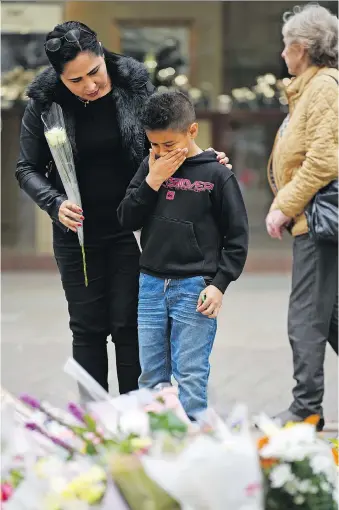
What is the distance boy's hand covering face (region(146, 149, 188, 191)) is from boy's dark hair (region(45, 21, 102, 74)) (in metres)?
0.47

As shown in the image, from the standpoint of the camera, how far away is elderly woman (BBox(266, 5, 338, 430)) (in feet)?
14.2

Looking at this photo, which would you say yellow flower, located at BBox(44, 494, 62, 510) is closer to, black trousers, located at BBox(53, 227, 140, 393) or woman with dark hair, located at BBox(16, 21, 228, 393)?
woman with dark hair, located at BBox(16, 21, 228, 393)

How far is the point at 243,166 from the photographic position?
1095cm

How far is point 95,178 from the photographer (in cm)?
383

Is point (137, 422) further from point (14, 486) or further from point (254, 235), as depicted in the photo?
point (254, 235)

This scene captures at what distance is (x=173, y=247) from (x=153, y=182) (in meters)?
0.24

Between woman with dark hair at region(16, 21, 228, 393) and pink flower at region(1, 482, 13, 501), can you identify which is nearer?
pink flower at region(1, 482, 13, 501)

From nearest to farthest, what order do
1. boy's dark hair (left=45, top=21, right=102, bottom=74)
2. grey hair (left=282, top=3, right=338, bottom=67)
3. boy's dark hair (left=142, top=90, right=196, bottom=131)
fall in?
boy's dark hair (left=142, top=90, right=196, bottom=131) < boy's dark hair (left=45, top=21, right=102, bottom=74) < grey hair (left=282, top=3, right=338, bottom=67)

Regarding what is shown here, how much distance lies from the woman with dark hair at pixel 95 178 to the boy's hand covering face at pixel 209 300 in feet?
1.59

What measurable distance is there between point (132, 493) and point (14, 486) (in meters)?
0.26

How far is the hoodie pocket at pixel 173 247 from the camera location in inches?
138

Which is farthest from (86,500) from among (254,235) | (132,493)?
(254,235)

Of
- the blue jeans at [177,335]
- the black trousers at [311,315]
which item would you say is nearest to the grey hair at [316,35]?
the black trousers at [311,315]

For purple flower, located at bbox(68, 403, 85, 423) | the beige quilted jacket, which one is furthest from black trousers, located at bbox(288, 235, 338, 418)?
purple flower, located at bbox(68, 403, 85, 423)
